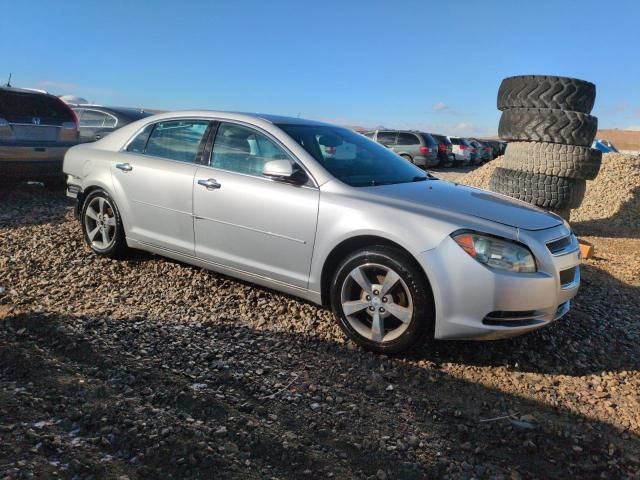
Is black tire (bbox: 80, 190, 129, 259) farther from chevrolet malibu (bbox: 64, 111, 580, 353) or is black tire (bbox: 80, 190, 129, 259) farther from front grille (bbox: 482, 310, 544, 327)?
front grille (bbox: 482, 310, 544, 327)

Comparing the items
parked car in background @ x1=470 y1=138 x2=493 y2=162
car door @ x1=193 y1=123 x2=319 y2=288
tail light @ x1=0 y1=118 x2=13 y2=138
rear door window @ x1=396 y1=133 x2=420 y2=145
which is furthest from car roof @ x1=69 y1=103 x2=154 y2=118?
parked car in background @ x1=470 y1=138 x2=493 y2=162

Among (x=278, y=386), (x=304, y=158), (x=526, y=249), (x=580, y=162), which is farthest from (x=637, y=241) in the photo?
→ (x=278, y=386)


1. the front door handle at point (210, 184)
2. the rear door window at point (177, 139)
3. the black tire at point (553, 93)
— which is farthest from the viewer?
the black tire at point (553, 93)

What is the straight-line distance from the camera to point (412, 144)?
20.9 m

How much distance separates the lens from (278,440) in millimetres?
2674

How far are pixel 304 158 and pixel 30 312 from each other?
2.40 metres

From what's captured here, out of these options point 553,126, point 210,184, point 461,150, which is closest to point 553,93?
point 553,126

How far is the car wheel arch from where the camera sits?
3615 mm

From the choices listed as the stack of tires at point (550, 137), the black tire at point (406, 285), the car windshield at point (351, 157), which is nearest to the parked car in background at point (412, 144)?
the stack of tires at point (550, 137)

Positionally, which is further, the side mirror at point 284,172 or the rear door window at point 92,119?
the rear door window at point 92,119

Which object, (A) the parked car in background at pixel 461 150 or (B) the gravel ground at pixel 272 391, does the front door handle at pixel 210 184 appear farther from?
(A) the parked car in background at pixel 461 150

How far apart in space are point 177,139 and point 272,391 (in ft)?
8.74

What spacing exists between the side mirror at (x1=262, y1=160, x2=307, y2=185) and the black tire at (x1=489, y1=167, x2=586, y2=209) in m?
3.96

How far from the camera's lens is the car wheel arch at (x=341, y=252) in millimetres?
3615
